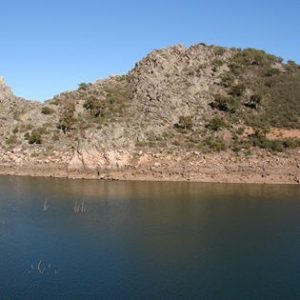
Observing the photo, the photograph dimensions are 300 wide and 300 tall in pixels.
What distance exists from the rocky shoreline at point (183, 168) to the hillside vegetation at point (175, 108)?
75.8 inches

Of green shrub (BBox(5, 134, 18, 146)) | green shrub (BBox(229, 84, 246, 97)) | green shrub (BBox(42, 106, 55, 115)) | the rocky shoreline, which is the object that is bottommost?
the rocky shoreline

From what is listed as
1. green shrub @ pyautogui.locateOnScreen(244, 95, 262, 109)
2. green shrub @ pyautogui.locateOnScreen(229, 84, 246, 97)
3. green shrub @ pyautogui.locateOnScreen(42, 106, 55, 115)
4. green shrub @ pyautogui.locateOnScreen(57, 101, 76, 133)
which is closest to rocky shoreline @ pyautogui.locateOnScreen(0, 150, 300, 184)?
green shrub @ pyautogui.locateOnScreen(57, 101, 76, 133)

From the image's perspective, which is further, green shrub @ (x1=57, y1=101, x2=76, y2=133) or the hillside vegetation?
green shrub @ (x1=57, y1=101, x2=76, y2=133)

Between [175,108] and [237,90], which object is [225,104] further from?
[175,108]

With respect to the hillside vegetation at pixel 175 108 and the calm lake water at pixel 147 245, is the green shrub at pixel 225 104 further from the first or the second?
the calm lake water at pixel 147 245

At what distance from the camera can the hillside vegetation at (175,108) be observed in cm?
6069

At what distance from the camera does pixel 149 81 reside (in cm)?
7288

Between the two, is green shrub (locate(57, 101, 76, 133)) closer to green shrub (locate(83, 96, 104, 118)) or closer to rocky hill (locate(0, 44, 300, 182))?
rocky hill (locate(0, 44, 300, 182))

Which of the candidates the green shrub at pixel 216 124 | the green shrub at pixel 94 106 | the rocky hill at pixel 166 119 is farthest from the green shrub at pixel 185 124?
the green shrub at pixel 94 106

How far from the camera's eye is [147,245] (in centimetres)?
2594

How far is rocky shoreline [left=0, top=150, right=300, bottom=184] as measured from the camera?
5444 centimetres

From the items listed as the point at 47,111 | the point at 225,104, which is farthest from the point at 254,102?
the point at 47,111

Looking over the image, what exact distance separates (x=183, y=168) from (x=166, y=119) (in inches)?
459

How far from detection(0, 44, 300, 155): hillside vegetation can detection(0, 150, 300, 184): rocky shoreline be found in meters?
1.93
